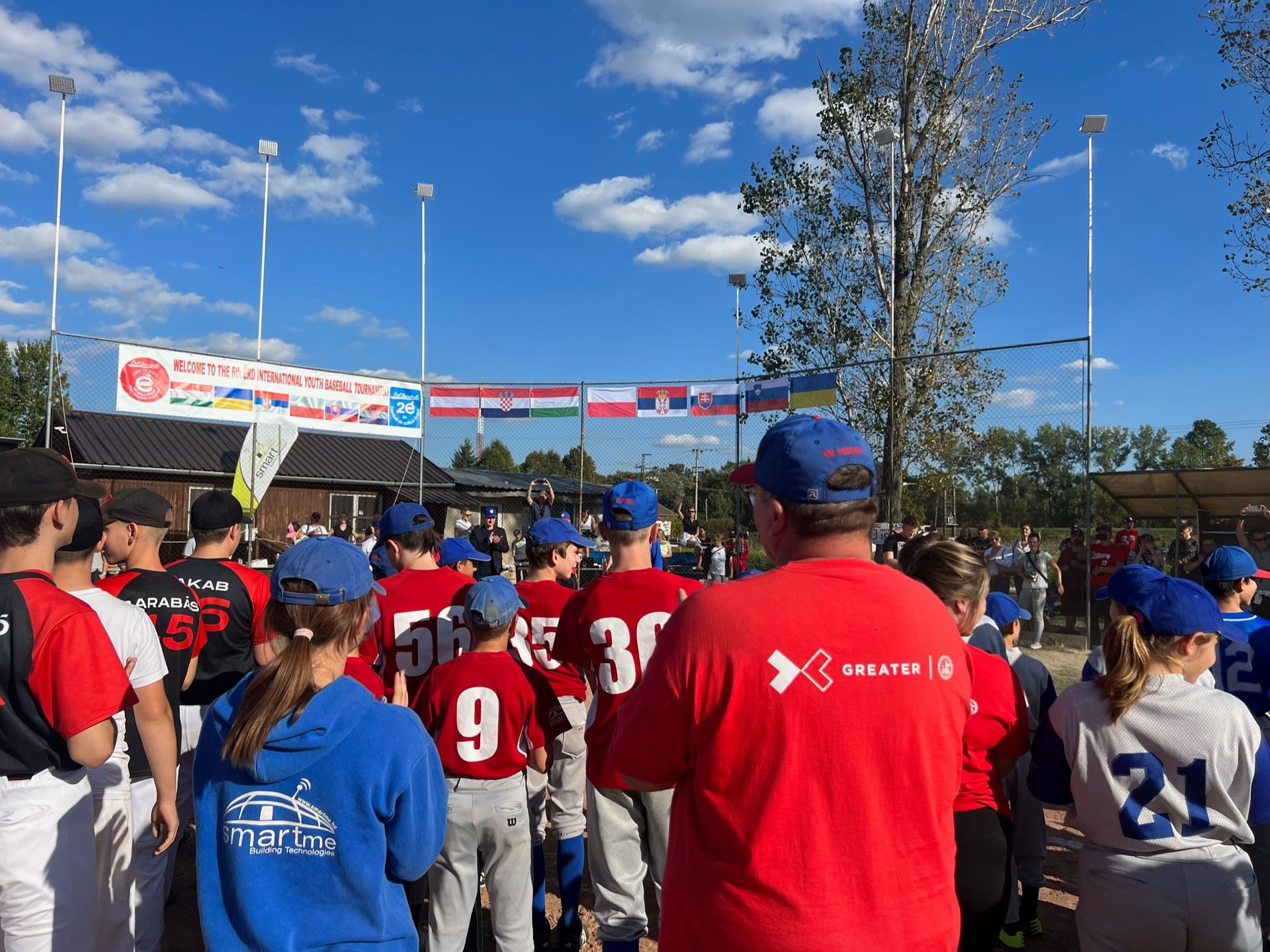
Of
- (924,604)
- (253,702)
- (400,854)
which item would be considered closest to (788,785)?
(924,604)

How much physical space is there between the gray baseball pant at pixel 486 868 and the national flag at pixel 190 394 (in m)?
11.3

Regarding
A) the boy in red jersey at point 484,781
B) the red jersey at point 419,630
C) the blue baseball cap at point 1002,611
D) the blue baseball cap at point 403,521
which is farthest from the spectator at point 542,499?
the boy in red jersey at point 484,781

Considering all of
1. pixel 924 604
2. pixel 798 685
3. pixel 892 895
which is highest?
pixel 924 604

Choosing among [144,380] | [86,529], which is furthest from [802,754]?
[144,380]

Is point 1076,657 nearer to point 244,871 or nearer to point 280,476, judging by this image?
point 244,871

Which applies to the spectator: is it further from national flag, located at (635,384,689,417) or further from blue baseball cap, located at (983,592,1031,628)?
blue baseball cap, located at (983,592,1031,628)

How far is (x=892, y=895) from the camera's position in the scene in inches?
57.8

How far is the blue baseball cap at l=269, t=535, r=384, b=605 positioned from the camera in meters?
1.96

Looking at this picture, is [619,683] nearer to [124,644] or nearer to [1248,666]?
[124,644]

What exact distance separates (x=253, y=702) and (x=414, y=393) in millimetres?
12127

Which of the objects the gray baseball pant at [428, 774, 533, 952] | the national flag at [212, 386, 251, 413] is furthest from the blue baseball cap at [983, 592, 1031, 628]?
the national flag at [212, 386, 251, 413]

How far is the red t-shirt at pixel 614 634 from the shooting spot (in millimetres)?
3062

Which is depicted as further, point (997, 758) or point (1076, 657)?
point (1076, 657)

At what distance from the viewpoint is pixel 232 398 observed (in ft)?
41.7
